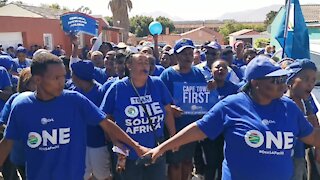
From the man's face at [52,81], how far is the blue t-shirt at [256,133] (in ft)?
3.48

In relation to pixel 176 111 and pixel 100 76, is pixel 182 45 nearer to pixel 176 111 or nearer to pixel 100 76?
pixel 176 111

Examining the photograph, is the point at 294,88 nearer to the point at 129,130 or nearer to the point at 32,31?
the point at 129,130

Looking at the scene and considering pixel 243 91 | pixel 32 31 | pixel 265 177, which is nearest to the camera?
pixel 265 177

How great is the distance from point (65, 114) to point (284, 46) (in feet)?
15.2

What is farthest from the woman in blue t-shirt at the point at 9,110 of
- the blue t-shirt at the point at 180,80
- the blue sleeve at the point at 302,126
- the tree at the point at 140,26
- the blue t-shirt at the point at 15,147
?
the tree at the point at 140,26

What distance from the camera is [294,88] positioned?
372cm

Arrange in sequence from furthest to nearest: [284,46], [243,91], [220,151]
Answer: [284,46] < [220,151] < [243,91]

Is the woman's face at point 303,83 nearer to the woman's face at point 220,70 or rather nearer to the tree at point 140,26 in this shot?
the woman's face at point 220,70

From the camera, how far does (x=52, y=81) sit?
9.89 feet

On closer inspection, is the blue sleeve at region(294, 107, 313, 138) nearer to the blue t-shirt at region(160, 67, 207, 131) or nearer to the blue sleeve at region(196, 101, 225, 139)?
the blue sleeve at region(196, 101, 225, 139)

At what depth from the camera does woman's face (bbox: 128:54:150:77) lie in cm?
416

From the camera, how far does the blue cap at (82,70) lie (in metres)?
4.62

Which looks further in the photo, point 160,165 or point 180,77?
point 180,77

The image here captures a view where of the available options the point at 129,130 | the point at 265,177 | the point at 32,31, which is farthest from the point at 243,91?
the point at 32,31
